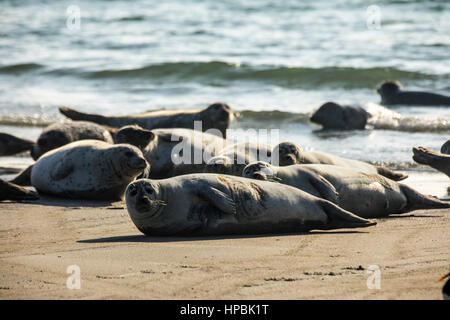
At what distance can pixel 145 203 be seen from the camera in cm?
538

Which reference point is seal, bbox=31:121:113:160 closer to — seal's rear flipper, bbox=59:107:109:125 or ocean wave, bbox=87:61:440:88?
seal's rear flipper, bbox=59:107:109:125

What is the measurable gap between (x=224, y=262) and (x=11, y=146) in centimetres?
661

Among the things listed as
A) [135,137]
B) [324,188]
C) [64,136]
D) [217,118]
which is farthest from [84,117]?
[324,188]

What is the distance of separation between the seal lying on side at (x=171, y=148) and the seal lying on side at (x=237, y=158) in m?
0.73

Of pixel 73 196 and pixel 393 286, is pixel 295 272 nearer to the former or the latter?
pixel 393 286

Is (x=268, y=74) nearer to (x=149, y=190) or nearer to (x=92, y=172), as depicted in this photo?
(x=92, y=172)

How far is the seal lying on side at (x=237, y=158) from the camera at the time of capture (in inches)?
279

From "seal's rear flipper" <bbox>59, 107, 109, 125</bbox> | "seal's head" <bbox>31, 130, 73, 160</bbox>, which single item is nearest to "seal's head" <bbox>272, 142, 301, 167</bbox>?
"seal's head" <bbox>31, 130, 73, 160</bbox>

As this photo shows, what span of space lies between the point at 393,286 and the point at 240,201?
1817mm

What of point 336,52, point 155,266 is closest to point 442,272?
point 155,266

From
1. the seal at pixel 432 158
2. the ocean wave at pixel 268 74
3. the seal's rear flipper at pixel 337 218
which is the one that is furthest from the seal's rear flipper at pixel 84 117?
the ocean wave at pixel 268 74

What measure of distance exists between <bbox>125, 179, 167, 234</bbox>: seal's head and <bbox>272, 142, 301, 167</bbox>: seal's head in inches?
81.6

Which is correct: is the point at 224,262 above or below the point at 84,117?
below

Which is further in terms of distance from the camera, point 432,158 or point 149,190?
point 432,158
